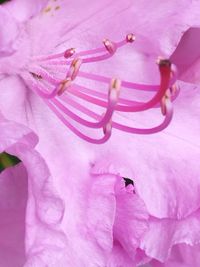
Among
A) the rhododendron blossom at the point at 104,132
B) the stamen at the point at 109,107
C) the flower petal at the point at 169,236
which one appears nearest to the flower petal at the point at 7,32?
the rhododendron blossom at the point at 104,132

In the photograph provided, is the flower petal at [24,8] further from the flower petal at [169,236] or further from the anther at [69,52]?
the flower petal at [169,236]

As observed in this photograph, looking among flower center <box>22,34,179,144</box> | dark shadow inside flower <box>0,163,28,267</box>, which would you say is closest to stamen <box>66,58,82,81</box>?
flower center <box>22,34,179,144</box>

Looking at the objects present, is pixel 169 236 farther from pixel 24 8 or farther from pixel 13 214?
pixel 24 8

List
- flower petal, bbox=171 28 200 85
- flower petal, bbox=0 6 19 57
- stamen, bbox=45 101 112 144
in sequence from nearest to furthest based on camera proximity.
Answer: flower petal, bbox=0 6 19 57 → stamen, bbox=45 101 112 144 → flower petal, bbox=171 28 200 85

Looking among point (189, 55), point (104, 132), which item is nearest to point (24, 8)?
point (104, 132)

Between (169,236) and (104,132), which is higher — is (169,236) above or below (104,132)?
below

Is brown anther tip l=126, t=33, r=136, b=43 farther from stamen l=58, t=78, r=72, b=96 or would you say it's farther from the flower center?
stamen l=58, t=78, r=72, b=96
